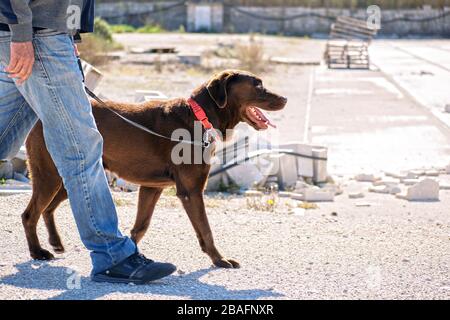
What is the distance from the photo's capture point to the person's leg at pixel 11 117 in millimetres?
5688

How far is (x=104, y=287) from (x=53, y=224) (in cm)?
148

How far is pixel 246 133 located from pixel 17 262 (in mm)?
5840

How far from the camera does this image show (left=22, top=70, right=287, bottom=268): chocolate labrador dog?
6555mm

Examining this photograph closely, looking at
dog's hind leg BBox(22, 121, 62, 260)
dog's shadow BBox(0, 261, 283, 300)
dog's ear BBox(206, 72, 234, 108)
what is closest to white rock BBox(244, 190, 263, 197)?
dog's ear BBox(206, 72, 234, 108)

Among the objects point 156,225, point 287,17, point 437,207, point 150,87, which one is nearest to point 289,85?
point 150,87

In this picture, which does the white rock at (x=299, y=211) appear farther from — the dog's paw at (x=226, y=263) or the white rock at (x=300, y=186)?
the dog's paw at (x=226, y=263)

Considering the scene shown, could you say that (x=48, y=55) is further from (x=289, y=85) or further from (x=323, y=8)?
(x=323, y=8)

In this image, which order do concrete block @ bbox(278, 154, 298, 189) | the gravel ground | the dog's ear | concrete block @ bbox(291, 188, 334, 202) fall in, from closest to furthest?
the gravel ground → the dog's ear → concrete block @ bbox(291, 188, 334, 202) → concrete block @ bbox(278, 154, 298, 189)

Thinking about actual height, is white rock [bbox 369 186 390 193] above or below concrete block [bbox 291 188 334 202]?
below

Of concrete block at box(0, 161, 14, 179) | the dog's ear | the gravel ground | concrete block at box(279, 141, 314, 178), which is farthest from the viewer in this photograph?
concrete block at box(279, 141, 314, 178)

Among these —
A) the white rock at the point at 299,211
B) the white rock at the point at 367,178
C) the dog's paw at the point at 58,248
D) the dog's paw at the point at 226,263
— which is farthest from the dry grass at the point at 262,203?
the dog's paw at the point at 58,248

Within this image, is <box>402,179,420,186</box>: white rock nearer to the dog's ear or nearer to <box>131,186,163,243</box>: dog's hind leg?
the dog's ear

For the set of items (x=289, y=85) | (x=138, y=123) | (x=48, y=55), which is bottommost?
(x=289, y=85)

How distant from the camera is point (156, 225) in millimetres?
7895
